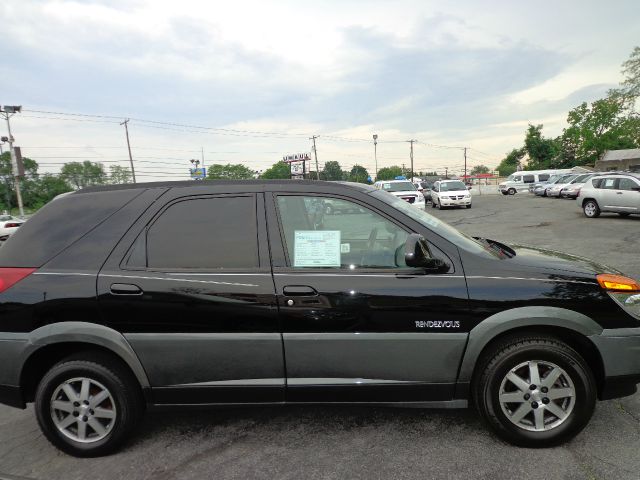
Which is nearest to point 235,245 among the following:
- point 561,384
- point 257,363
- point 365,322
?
point 257,363

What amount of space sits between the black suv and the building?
206 ft

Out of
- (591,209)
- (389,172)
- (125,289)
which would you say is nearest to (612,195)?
(591,209)

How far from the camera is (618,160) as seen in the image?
55.4 meters

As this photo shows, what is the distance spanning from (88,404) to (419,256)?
90.0 inches

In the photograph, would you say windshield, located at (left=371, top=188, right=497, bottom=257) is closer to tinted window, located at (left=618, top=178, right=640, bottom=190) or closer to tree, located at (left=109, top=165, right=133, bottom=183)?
tinted window, located at (left=618, top=178, right=640, bottom=190)

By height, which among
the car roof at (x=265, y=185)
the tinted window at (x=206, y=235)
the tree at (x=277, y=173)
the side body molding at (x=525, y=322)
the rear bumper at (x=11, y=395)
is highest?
the tree at (x=277, y=173)

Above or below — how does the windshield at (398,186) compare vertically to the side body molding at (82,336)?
above

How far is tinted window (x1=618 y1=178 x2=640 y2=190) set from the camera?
14233 millimetres

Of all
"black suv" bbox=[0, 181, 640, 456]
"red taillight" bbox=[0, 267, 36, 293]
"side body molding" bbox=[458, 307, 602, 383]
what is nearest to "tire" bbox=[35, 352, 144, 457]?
"black suv" bbox=[0, 181, 640, 456]

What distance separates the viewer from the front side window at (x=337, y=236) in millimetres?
2637

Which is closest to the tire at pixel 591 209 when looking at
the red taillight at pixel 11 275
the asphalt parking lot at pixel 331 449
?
the asphalt parking lot at pixel 331 449

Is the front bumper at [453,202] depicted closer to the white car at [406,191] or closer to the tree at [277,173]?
the white car at [406,191]

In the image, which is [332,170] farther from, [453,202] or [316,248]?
[316,248]

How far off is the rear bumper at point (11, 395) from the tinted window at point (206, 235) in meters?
1.19
